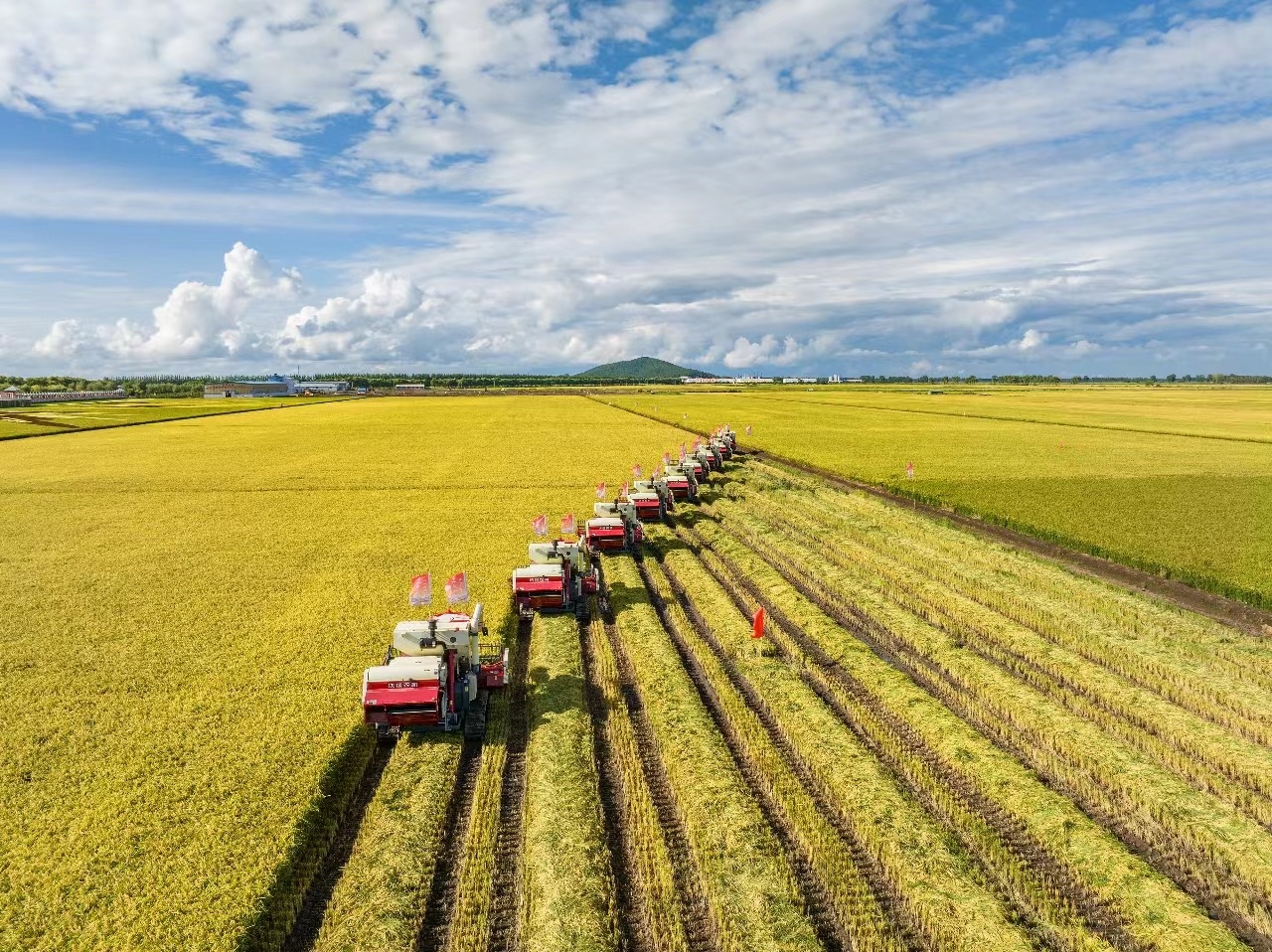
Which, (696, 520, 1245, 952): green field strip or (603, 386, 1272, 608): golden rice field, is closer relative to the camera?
(696, 520, 1245, 952): green field strip

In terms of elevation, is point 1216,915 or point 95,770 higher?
point 95,770

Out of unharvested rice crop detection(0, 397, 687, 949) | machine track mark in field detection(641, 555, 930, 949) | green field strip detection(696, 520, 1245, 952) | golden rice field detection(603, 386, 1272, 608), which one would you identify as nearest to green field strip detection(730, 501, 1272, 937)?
green field strip detection(696, 520, 1245, 952)

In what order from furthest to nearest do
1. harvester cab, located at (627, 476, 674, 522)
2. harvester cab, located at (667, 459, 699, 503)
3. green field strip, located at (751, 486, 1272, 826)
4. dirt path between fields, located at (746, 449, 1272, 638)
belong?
1. harvester cab, located at (667, 459, 699, 503)
2. harvester cab, located at (627, 476, 674, 522)
3. dirt path between fields, located at (746, 449, 1272, 638)
4. green field strip, located at (751, 486, 1272, 826)

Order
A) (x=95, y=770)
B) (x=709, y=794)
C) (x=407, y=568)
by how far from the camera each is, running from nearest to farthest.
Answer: (x=709, y=794), (x=95, y=770), (x=407, y=568)

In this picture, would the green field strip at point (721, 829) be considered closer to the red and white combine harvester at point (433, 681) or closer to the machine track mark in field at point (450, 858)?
the machine track mark in field at point (450, 858)

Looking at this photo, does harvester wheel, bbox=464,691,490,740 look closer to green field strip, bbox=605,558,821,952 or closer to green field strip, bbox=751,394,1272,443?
green field strip, bbox=605,558,821,952

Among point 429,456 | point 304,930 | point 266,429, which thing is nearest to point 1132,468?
point 429,456

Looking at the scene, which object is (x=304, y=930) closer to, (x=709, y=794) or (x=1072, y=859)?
(x=709, y=794)
